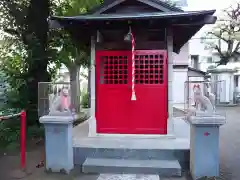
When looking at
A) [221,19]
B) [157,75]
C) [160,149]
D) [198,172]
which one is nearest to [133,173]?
[160,149]

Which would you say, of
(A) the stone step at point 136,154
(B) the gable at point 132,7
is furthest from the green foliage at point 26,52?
(A) the stone step at point 136,154

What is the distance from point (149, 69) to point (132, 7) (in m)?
1.79

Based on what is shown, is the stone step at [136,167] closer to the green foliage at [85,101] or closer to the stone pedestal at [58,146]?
the stone pedestal at [58,146]

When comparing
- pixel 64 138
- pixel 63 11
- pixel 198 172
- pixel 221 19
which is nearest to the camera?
pixel 198 172

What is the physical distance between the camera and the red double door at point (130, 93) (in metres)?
6.85

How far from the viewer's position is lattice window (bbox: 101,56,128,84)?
22.7 ft

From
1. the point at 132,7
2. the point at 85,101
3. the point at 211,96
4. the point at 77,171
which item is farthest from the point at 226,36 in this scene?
the point at 77,171

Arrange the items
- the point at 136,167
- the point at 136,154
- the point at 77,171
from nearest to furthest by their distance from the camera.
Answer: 1. the point at 136,167
2. the point at 77,171
3. the point at 136,154

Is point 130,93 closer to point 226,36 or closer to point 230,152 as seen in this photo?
point 230,152

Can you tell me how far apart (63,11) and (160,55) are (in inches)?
189

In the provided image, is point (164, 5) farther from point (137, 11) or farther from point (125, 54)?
A: point (125, 54)

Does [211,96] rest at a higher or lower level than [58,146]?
higher

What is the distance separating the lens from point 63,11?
986cm

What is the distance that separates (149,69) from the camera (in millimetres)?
6879
